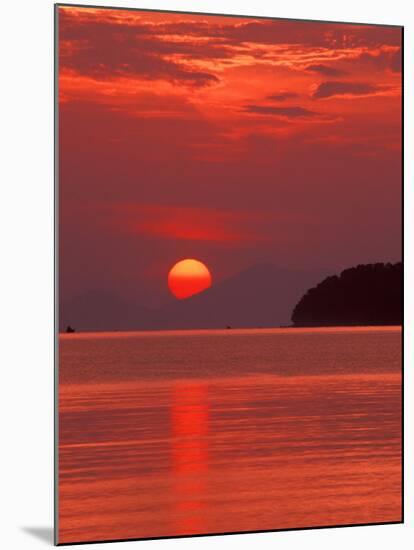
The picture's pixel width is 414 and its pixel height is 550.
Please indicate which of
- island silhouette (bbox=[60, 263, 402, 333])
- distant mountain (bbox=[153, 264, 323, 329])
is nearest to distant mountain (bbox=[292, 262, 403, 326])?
island silhouette (bbox=[60, 263, 402, 333])

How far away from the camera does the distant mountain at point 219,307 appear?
675cm

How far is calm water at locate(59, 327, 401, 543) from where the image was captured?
6652mm

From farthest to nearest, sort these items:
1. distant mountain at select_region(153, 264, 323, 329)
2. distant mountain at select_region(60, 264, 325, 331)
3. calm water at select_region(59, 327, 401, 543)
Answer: distant mountain at select_region(153, 264, 323, 329), distant mountain at select_region(60, 264, 325, 331), calm water at select_region(59, 327, 401, 543)

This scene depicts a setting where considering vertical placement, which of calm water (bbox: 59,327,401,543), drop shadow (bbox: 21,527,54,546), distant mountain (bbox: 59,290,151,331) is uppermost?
distant mountain (bbox: 59,290,151,331)

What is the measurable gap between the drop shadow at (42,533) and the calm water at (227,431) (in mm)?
178

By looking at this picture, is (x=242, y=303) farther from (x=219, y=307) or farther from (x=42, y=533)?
(x=42, y=533)

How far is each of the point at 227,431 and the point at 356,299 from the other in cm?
107

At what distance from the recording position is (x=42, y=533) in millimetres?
6883

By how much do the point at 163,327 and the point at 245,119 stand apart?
1244 mm

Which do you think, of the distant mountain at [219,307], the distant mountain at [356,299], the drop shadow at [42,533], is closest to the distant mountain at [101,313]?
the distant mountain at [219,307]

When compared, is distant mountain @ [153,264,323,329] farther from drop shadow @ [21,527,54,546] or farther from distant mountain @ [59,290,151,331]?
drop shadow @ [21,527,54,546]

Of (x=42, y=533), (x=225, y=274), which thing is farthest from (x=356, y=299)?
(x=42, y=533)

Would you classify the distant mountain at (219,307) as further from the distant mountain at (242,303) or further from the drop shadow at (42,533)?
the drop shadow at (42,533)

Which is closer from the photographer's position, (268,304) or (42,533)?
(42,533)
